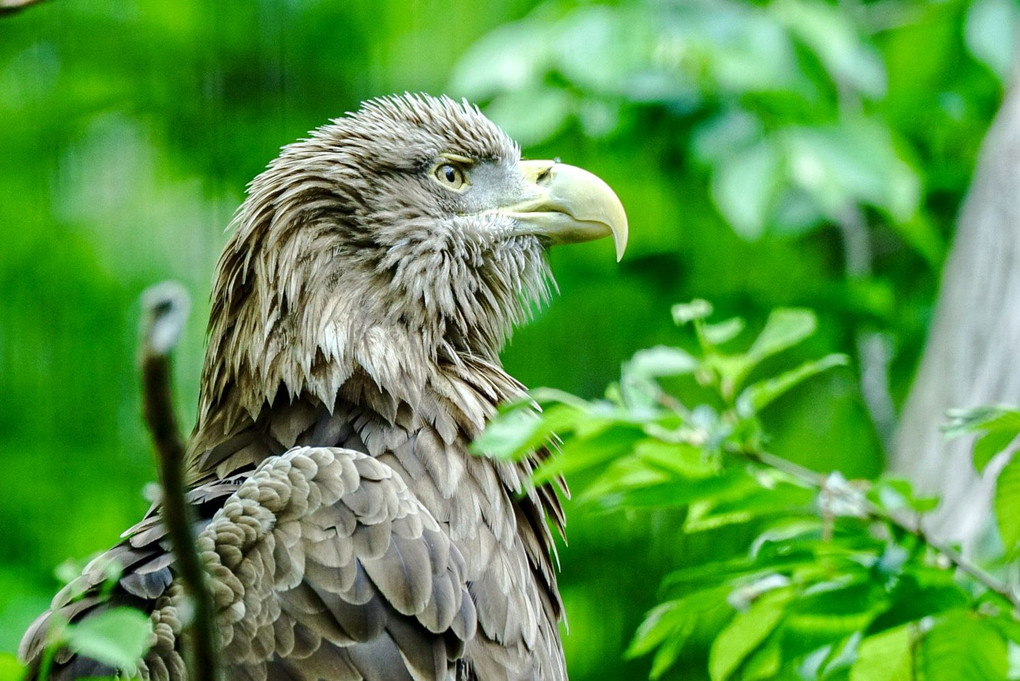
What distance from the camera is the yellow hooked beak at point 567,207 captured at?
2898 millimetres

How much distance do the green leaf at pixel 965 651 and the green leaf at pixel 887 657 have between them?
88 mm

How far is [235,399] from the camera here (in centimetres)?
264

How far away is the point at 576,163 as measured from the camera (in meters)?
5.33

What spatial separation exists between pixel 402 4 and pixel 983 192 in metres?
3.43

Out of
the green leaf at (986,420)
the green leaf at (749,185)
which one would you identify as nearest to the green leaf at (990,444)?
the green leaf at (986,420)

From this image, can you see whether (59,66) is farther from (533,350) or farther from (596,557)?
(596,557)

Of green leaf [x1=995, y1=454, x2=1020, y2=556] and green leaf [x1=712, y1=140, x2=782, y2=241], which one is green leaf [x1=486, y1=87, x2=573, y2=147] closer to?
green leaf [x1=712, y1=140, x2=782, y2=241]

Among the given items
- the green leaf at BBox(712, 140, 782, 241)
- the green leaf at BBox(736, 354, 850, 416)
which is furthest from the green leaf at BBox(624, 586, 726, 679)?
the green leaf at BBox(712, 140, 782, 241)

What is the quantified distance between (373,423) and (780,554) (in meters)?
0.95

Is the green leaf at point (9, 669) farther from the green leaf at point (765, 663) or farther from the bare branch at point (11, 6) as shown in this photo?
the green leaf at point (765, 663)

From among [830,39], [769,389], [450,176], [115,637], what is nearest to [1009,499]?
[769,389]

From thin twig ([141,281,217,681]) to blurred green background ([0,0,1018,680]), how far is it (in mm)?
3188

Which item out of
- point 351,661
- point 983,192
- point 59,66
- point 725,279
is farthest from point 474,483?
point 59,66

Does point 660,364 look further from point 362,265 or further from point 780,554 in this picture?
point 362,265
